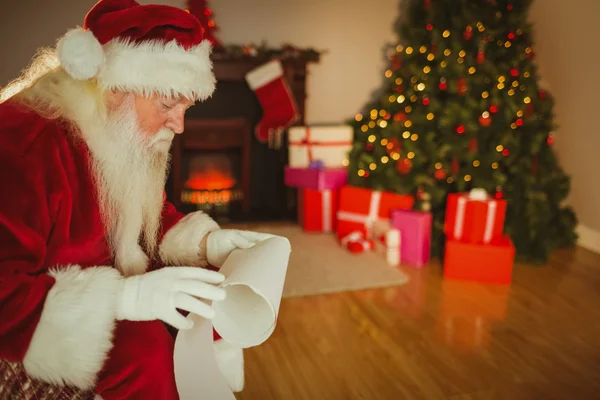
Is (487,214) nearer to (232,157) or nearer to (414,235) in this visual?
(414,235)

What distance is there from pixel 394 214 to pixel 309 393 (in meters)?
1.40

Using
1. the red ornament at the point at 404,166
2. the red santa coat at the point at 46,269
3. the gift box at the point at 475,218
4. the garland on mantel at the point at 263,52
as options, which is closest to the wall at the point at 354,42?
the garland on mantel at the point at 263,52

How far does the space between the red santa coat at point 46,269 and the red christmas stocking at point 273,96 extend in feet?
7.94

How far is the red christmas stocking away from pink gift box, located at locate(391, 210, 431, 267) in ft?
3.69

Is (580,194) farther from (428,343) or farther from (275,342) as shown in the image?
(275,342)

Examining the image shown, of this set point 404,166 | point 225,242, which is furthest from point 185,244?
point 404,166

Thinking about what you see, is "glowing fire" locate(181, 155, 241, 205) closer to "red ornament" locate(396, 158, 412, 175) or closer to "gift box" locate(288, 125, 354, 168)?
"gift box" locate(288, 125, 354, 168)

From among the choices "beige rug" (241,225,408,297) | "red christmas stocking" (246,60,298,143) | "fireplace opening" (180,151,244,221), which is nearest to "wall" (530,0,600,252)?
"beige rug" (241,225,408,297)

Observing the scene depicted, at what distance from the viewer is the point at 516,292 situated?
249cm

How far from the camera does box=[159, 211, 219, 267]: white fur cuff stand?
1.40 metres

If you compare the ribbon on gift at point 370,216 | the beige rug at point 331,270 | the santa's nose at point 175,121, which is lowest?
the beige rug at point 331,270

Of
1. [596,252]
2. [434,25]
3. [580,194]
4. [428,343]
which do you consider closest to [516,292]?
[428,343]

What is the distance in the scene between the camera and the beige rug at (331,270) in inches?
97.9

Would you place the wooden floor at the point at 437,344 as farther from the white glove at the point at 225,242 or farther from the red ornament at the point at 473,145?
the red ornament at the point at 473,145
